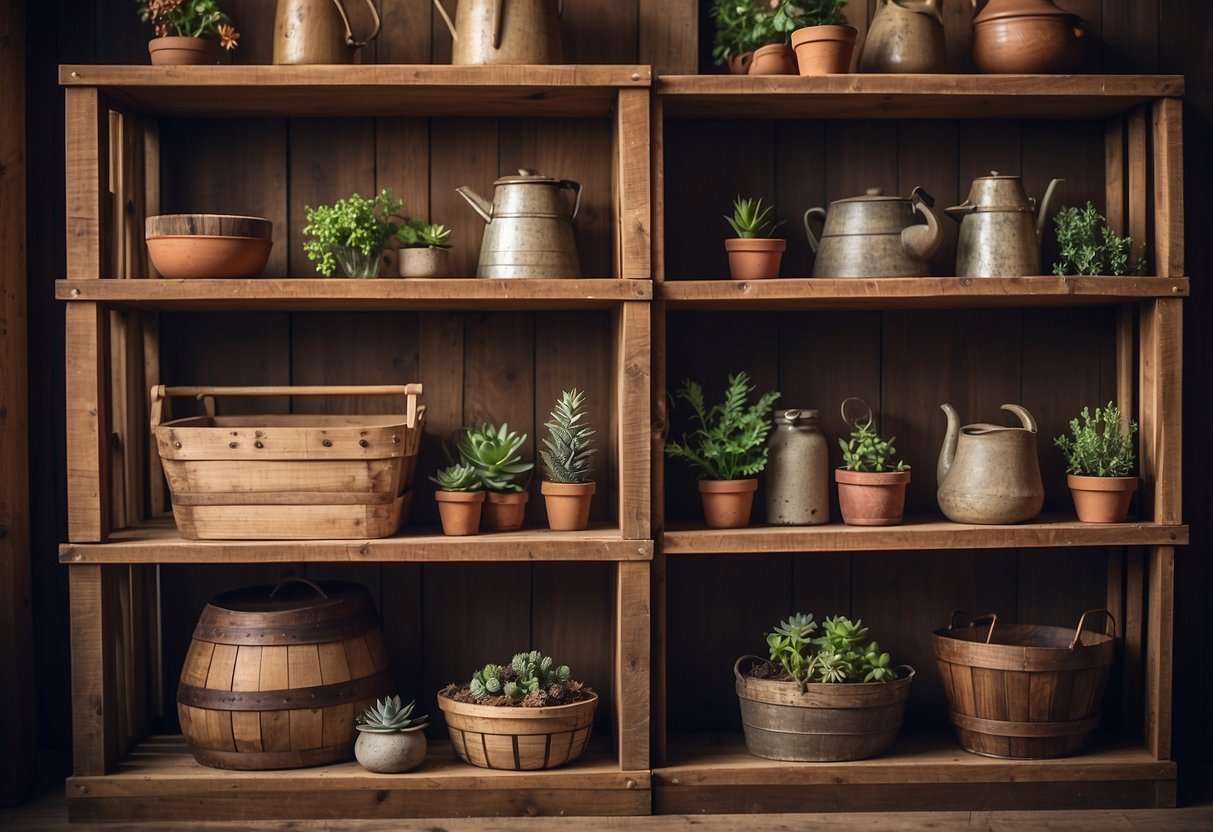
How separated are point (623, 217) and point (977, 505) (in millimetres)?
1028

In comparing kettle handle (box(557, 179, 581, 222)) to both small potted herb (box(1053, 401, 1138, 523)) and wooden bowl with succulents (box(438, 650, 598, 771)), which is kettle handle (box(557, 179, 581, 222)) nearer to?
wooden bowl with succulents (box(438, 650, 598, 771))

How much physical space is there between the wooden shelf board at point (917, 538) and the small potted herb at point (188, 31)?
1.47 m

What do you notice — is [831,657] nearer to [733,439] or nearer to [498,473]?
[733,439]

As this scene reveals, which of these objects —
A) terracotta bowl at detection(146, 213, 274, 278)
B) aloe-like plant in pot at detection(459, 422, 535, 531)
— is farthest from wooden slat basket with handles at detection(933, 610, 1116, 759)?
terracotta bowl at detection(146, 213, 274, 278)

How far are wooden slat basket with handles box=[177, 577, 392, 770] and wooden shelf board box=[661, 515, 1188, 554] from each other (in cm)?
75

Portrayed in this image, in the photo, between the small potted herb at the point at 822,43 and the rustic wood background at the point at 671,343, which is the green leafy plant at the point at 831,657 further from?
the small potted herb at the point at 822,43

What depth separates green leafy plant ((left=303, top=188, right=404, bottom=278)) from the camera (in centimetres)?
257

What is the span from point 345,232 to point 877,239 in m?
1.20

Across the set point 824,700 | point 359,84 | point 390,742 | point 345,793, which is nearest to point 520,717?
point 390,742

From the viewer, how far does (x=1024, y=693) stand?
2.57m

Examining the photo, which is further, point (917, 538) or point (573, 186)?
point (573, 186)

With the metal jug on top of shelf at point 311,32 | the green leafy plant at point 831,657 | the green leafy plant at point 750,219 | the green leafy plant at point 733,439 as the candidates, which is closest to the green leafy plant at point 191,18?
the metal jug on top of shelf at point 311,32

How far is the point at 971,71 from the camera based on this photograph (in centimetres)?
286

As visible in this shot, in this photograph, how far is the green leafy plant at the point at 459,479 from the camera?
8.52ft
